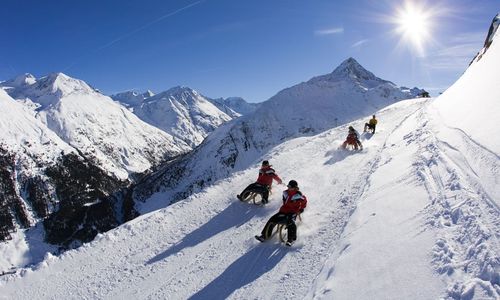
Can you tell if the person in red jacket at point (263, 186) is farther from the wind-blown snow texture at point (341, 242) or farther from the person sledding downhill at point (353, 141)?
the person sledding downhill at point (353, 141)

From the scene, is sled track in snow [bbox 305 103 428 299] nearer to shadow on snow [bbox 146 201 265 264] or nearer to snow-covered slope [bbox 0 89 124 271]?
shadow on snow [bbox 146 201 265 264]

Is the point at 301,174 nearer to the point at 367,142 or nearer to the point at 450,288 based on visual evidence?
the point at 367,142

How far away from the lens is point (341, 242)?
1120 centimetres

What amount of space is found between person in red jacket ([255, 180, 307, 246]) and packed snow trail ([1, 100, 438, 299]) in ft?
1.07

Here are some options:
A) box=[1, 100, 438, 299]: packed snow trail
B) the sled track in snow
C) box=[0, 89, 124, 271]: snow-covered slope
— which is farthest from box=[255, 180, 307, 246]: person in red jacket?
box=[0, 89, 124, 271]: snow-covered slope

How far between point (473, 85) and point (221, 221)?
18.5m

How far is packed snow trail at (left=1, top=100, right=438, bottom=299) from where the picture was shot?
1114 cm

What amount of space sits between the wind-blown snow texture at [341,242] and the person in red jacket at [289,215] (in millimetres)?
360

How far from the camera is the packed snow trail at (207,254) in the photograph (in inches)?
439

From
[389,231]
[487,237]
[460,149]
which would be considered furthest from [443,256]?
[460,149]

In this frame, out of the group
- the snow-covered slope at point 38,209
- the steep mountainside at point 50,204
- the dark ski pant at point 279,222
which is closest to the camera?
the dark ski pant at point 279,222

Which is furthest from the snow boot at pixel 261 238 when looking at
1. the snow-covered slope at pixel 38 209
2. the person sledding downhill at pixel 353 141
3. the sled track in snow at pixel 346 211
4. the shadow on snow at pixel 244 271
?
the snow-covered slope at pixel 38 209

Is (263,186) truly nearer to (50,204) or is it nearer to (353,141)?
(353,141)

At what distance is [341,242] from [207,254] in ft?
16.4
